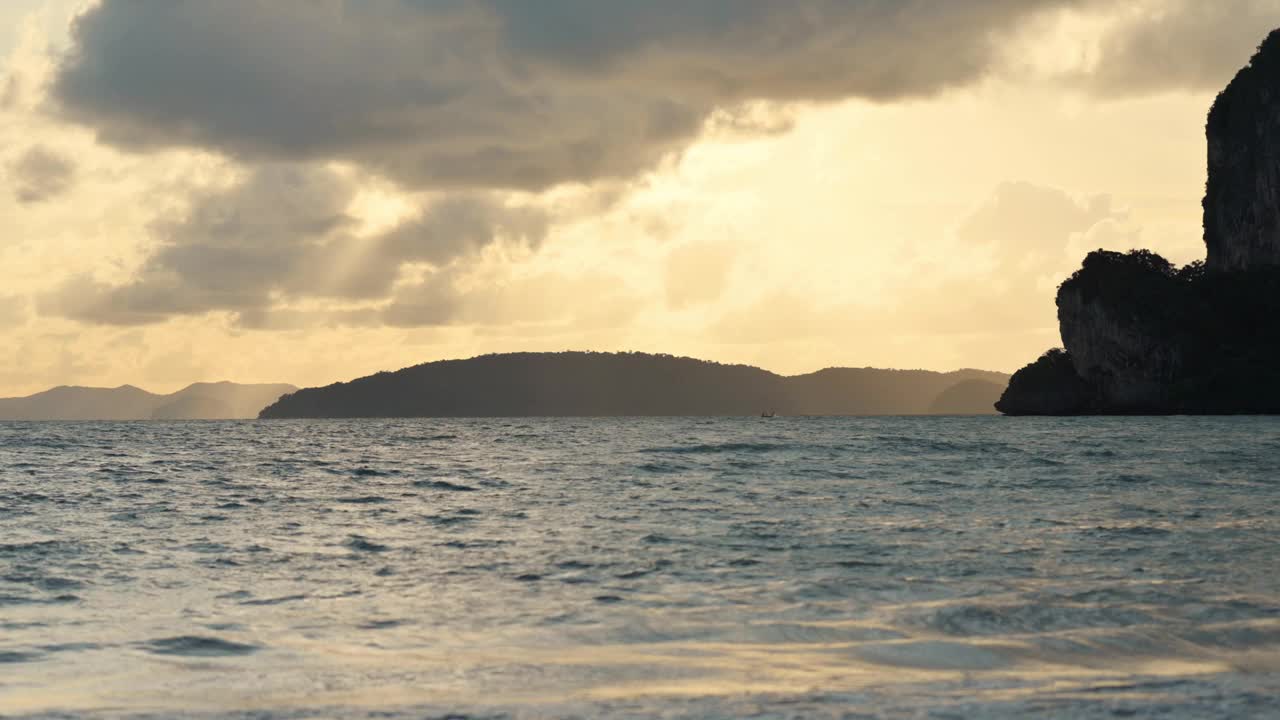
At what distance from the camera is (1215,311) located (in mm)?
170250

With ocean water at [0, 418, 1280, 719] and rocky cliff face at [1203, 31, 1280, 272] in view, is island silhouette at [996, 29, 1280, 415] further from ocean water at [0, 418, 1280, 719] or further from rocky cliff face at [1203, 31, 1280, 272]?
ocean water at [0, 418, 1280, 719]

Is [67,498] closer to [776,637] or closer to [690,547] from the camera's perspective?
[690,547]

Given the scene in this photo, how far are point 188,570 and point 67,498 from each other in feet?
64.8

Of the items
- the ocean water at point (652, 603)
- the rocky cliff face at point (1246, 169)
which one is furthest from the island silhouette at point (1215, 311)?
the ocean water at point (652, 603)

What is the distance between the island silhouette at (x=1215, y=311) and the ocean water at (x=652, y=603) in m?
142

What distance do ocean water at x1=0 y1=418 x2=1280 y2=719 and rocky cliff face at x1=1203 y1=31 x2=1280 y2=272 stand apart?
149865 millimetres

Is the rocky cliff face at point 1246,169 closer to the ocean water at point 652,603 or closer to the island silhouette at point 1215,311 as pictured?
the island silhouette at point 1215,311

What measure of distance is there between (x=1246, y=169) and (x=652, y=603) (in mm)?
179064

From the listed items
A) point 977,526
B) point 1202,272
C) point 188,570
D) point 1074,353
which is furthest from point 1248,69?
point 188,570

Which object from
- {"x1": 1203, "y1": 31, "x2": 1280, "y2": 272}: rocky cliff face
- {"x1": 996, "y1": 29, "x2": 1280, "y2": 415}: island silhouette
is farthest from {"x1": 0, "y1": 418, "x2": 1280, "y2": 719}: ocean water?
{"x1": 1203, "y1": 31, "x2": 1280, "y2": 272}: rocky cliff face

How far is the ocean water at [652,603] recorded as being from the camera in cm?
1077

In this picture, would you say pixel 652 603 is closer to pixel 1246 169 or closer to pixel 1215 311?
pixel 1215 311

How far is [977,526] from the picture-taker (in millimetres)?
25891

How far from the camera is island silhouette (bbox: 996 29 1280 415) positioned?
543ft
